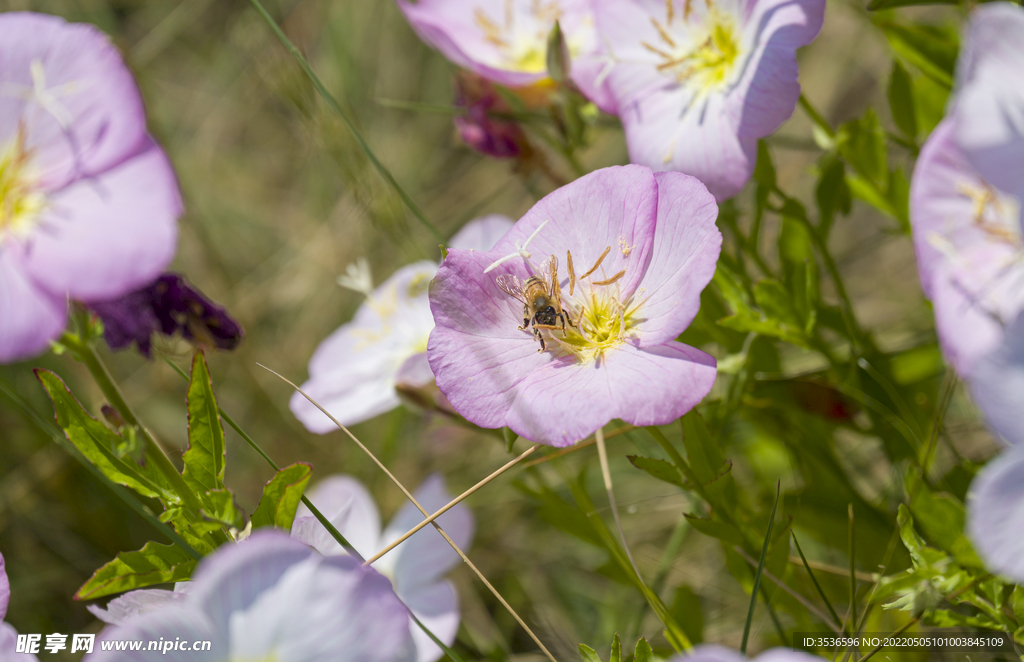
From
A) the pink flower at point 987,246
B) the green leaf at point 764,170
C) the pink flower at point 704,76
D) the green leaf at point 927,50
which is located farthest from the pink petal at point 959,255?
the green leaf at point 927,50

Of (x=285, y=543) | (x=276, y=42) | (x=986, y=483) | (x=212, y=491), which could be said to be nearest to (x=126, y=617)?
(x=212, y=491)

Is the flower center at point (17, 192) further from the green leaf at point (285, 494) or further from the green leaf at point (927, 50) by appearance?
the green leaf at point (927, 50)

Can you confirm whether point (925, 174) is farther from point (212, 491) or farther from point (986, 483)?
point (212, 491)

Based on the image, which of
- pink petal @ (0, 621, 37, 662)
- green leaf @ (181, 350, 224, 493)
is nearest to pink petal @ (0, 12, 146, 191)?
green leaf @ (181, 350, 224, 493)

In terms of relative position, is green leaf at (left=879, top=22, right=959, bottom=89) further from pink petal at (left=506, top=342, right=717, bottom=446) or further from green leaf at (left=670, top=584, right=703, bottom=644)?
green leaf at (left=670, top=584, right=703, bottom=644)

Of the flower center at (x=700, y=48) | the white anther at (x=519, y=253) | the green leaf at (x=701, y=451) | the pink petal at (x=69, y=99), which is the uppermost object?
the pink petal at (x=69, y=99)

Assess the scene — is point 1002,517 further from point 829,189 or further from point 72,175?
point 72,175
